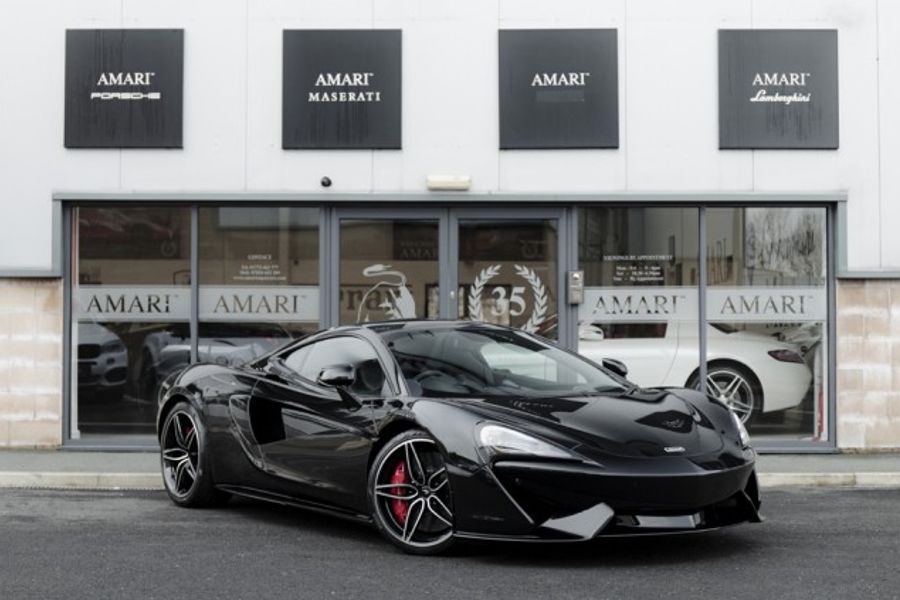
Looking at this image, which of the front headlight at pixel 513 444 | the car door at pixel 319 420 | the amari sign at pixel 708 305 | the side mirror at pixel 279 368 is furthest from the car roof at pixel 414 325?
the amari sign at pixel 708 305

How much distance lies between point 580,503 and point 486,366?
1.46 meters

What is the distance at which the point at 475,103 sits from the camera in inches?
505

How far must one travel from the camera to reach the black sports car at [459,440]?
6.41 meters

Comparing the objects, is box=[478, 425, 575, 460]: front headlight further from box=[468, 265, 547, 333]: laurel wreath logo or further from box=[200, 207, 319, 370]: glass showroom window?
box=[200, 207, 319, 370]: glass showroom window

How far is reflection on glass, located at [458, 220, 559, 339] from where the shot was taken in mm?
12914

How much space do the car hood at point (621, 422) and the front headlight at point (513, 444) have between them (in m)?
0.06

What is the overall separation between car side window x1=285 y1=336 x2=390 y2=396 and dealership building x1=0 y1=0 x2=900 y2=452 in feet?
15.1

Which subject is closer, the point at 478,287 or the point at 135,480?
the point at 135,480

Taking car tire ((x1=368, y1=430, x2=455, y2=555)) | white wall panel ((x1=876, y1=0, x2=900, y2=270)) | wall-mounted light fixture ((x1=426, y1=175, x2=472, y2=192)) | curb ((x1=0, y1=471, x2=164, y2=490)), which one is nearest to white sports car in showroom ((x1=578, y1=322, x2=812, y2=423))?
white wall panel ((x1=876, y1=0, x2=900, y2=270))

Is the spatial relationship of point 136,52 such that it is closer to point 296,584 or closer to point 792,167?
point 792,167

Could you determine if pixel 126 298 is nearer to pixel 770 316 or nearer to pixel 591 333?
pixel 591 333

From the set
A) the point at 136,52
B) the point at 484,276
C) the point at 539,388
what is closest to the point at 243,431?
the point at 539,388

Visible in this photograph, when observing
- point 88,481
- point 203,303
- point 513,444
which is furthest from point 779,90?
point 513,444

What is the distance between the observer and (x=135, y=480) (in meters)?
10.5
